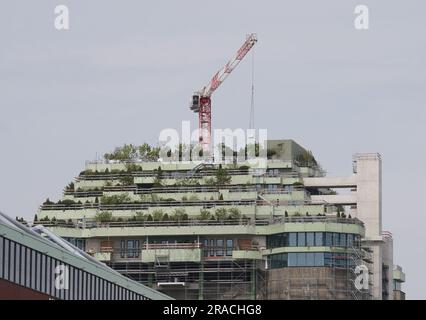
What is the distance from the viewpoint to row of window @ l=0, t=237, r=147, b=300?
453ft

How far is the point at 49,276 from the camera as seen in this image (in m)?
148

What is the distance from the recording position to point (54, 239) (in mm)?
165125

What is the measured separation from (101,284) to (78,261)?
7199mm

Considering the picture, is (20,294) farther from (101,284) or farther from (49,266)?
(101,284)

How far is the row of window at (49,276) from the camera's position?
138 m
